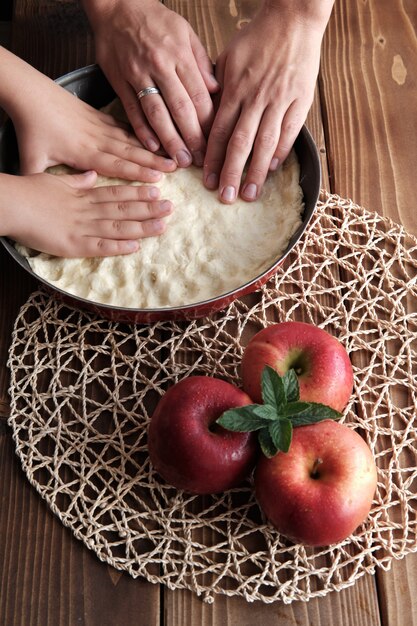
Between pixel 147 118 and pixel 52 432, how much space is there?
429mm

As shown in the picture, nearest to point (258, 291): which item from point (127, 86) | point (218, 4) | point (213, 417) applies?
point (213, 417)

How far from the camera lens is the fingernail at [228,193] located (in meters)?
0.83

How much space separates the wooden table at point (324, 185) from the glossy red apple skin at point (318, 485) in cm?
9

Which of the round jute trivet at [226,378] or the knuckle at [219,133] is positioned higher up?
the knuckle at [219,133]

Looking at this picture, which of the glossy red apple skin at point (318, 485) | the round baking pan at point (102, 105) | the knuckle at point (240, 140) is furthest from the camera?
the knuckle at point (240, 140)

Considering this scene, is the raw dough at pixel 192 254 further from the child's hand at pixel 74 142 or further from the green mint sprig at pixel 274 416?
the green mint sprig at pixel 274 416

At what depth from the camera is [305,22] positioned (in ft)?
2.79

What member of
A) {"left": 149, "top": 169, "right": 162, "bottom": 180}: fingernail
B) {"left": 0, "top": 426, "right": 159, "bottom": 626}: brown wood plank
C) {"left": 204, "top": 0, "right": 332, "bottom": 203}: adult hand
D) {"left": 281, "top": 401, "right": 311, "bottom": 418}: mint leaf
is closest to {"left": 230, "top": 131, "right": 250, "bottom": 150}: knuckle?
{"left": 204, "top": 0, "right": 332, "bottom": 203}: adult hand

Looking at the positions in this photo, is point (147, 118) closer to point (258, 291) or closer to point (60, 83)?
point (60, 83)

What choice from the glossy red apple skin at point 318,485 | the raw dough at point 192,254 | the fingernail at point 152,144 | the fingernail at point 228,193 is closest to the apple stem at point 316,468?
A: the glossy red apple skin at point 318,485

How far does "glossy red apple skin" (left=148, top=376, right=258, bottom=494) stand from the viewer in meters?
0.60

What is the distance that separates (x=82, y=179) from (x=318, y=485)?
49 centimetres

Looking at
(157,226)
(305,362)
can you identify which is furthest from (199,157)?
(305,362)

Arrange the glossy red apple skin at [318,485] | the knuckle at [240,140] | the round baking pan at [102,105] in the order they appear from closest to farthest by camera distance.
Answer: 1. the glossy red apple skin at [318,485]
2. the round baking pan at [102,105]
3. the knuckle at [240,140]
